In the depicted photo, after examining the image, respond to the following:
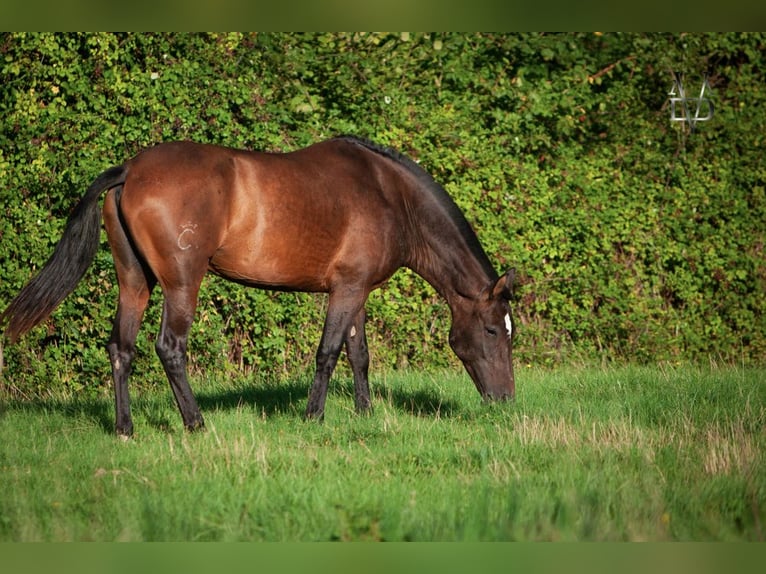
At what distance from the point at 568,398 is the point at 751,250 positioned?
3809mm

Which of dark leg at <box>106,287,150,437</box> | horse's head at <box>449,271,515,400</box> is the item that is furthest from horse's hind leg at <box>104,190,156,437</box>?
horse's head at <box>449,271,515,400</box>

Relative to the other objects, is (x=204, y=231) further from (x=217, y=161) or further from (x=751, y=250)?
(x=751, y=250)

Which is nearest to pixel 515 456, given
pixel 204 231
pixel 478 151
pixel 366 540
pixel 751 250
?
pixel 366 540

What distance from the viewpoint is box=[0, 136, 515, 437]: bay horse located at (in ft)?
20.4

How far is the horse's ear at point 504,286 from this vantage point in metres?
7.05

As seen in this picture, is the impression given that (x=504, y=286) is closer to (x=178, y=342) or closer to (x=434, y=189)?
(x=434, y=189)

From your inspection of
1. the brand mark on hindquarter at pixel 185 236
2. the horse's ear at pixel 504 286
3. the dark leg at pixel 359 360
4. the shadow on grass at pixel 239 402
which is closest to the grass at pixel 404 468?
the shadow on grass at pixel 239 402

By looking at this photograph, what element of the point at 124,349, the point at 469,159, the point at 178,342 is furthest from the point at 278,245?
the point at 469,159

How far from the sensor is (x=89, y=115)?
8.21m

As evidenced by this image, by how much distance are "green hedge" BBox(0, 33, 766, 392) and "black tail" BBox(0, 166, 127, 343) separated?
1830mm

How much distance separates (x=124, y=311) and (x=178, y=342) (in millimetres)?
521

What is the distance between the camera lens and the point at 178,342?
6.32 metres

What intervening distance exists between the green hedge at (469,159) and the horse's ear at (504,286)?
7.41 ft

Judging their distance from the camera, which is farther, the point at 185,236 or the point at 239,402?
the point at 239,402
